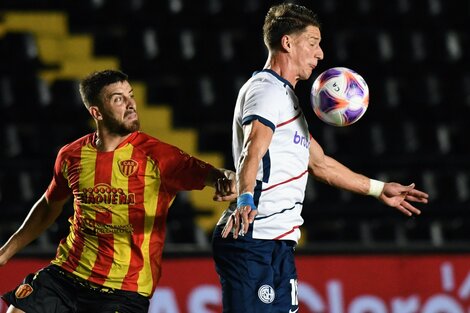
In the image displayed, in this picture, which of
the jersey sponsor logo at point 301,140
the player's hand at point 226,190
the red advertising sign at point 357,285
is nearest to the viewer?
the player's hand at point 226,190

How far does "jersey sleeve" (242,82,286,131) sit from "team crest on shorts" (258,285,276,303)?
2.01 ft

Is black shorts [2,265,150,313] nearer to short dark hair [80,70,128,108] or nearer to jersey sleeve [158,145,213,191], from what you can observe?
jersey sleeve [158,145,213,191]

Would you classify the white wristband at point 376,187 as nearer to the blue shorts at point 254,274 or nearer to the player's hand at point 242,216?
the blue shorts at point 254,274

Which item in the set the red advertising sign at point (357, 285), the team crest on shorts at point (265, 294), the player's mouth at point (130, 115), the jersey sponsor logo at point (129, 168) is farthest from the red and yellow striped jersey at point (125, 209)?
the red advertising sign at point (357, 285)

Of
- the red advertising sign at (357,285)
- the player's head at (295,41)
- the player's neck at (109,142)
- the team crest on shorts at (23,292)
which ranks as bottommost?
the red advertising sign at (357,285)

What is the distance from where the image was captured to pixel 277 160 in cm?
407

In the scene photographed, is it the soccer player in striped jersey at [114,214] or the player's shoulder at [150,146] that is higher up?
the player's shoulder at [150,146]

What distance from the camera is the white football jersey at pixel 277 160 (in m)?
4.04

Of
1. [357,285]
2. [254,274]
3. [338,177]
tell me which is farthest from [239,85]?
[254,274]

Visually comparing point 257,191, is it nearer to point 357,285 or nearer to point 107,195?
point 107,195

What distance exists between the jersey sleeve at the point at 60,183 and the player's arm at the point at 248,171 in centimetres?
91

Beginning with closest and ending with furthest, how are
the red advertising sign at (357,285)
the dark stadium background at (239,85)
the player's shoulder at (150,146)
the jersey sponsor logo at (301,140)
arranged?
the jersey sponsor logo at (301,140) → the player's shoulder at (150,146) → the red advertising sign at (357,285) → the dark stadium background at (239,85)

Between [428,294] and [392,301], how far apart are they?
0.21 metres

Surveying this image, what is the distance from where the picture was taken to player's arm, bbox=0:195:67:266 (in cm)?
450
